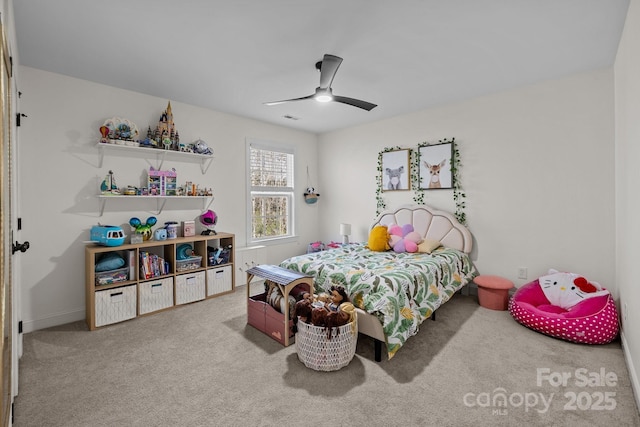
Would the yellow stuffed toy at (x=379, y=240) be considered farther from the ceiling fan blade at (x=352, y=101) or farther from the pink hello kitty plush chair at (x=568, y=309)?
the ceiling fan blade at (x=352, y=101)

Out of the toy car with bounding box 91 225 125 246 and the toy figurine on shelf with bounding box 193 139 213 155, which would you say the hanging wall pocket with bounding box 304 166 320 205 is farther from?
the toy car with bounding box 91 225 125 246

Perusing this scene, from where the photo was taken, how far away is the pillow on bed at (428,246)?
3592mm

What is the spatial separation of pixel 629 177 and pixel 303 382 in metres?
2.74

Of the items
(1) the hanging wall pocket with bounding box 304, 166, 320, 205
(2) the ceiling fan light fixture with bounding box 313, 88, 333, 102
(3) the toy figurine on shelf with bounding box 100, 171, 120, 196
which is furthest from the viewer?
(1) the hanging wall pocket with bounding box 304, 166, 320, 205

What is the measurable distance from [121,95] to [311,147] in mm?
3007

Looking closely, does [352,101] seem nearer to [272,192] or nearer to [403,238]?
[403,238]

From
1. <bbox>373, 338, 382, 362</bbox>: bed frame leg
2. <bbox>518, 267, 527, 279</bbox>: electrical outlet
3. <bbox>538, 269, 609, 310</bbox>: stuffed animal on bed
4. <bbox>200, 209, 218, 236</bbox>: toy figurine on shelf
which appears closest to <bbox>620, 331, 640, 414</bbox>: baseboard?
<bbox>538, 269, 609, 310</bbox>: stuffed animal on bed

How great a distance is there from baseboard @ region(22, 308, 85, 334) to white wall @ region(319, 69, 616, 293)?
4221 mm

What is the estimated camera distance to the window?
4688 millimetres

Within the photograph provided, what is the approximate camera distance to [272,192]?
4918 mm

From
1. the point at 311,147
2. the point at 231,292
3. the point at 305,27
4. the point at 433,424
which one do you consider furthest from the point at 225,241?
the point at 433,424

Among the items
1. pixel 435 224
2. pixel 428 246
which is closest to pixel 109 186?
pixel 428 246

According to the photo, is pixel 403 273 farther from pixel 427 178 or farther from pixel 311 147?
pixel 311 147

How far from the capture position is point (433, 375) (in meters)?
2.09
